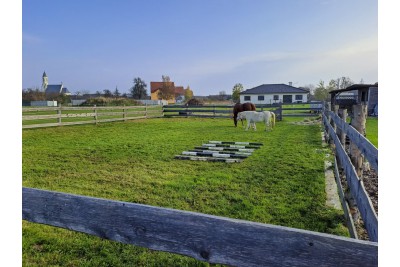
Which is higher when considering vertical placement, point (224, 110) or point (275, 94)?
point (275, 94)

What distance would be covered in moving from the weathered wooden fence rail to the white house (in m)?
45.7

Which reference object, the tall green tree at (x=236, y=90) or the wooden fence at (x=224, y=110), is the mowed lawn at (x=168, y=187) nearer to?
the wooden fence at (x=224, y=110)

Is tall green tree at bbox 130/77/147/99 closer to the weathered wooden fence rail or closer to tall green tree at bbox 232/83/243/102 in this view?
tall green tree at bbox 232/83/243/102

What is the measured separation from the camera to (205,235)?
123cm

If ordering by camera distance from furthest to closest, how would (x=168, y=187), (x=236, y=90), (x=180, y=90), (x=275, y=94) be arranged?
(x=180, y=90), (x=236, y=90), (x=275, y=94), (x=168, y=187)

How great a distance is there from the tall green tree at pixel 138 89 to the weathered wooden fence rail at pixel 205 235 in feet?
197

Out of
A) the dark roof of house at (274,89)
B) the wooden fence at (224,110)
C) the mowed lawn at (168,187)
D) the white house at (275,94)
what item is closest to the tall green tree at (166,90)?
the white house at (275,94)

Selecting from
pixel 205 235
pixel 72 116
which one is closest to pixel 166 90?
pixel 72 116

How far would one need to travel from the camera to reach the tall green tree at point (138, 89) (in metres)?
59.2

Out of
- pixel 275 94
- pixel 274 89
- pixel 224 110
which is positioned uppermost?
pixel 274 89

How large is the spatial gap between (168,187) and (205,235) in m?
3.00

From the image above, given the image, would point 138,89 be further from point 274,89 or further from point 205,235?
point 205,235

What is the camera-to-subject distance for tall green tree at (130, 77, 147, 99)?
59156mm

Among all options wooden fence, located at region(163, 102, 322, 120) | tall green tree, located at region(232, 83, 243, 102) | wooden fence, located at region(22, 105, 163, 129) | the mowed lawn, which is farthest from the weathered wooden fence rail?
tall green tree, located at region(232, 83, 243, 102)
